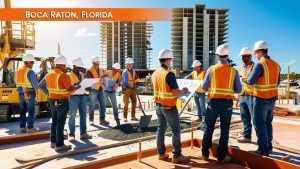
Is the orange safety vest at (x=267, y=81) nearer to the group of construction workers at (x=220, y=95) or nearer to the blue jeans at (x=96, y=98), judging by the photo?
the group of construction workers at (x=220, y=95)

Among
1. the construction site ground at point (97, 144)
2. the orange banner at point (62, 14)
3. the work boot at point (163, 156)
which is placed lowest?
the construction site ground at point (97, 144)

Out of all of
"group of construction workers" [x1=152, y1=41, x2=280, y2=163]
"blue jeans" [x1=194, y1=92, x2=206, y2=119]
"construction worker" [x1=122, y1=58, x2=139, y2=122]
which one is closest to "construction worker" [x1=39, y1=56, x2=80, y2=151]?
"group of construction workers" [x1=152, y1=41, x2=280, y2=163]

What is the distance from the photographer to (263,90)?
5289mm

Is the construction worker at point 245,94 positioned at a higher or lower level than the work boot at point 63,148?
higher

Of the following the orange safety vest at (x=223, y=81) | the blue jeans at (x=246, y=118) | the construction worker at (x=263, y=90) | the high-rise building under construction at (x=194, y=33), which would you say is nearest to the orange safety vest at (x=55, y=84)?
the orange safety vest at (x=223, y=81)

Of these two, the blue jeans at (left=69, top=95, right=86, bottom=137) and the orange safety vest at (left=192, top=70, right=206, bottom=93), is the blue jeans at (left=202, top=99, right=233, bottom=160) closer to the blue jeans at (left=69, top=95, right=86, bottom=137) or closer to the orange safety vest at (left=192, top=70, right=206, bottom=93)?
the blue jeans at (left=69, top=95, right=86, bottom=137)

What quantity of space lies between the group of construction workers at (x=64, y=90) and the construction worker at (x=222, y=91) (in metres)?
2.99

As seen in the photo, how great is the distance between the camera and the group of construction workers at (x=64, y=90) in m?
6.22

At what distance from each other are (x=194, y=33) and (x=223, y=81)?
3051 inches

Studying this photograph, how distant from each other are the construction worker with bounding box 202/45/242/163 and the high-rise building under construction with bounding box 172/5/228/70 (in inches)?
2968

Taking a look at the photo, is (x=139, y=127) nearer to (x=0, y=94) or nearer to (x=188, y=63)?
(x=0, y=94)

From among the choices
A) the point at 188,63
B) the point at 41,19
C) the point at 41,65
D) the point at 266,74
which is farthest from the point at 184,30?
the point at 266,74

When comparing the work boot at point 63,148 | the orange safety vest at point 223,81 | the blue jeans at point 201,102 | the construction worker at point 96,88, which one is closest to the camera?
the orange safety vest at point 223,81

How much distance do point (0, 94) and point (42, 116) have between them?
1.80 meters
